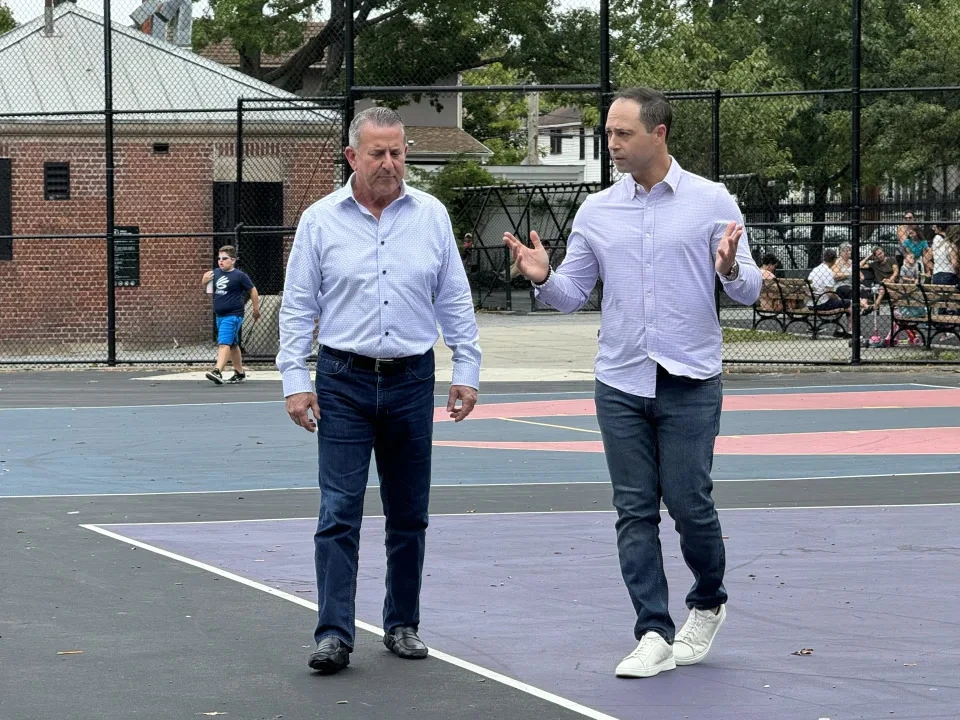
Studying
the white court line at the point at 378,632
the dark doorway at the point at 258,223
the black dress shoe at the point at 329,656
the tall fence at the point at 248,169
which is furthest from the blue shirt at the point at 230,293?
the black dress shoe at the point at 329,656

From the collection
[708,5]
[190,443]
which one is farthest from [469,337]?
[708,5]

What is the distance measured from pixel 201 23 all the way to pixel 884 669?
31468 millimetres

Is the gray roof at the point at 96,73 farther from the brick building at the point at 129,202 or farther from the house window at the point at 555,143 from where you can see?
the house window at the point at 555,143

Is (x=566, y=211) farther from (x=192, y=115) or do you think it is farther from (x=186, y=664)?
(x=186, y=664)

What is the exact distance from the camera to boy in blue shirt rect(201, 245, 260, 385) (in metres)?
19.8

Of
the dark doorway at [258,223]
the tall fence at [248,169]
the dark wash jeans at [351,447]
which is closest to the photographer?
the dark wash jeans at [351,447]

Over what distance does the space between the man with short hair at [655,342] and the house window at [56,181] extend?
20.7m

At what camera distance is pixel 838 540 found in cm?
912

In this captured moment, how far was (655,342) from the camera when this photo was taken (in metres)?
6.04

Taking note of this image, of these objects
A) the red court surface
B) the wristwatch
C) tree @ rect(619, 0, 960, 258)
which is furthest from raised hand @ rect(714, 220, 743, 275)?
tree @ rect(619, 0, 960, 258)

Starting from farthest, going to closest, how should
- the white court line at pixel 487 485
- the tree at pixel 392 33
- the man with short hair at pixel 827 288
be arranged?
the tree at pixel 392 33, the man with short hair at pixel 827 288, the white court line at pixel 487 485

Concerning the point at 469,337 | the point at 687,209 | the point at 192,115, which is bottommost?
the point at 469,337

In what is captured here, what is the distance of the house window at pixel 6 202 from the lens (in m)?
25.5

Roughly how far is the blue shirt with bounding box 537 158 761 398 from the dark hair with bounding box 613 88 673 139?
0.20 m
